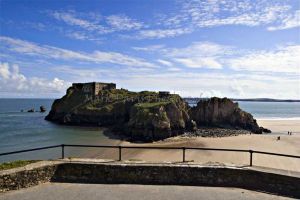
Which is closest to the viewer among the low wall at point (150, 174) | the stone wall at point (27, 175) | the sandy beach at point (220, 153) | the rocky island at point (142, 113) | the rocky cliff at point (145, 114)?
the stone wall at point (27, 175)

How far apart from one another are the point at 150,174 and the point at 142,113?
39.2m

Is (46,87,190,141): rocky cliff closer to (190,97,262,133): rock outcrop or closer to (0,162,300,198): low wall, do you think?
(190,97,262,133): rock outcrop

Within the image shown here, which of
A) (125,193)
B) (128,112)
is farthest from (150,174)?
(128,112)

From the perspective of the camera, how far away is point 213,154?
102ft

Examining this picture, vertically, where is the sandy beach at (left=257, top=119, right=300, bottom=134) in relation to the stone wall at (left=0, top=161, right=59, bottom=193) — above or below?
below

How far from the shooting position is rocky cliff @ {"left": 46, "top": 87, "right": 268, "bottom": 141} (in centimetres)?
4688

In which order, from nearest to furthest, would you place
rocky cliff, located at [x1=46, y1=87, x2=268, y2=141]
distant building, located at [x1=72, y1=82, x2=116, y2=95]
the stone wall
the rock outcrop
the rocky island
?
the stone wall, rocky cliff, located at [x1=46, y1=87, x2=268, y2=141], the rocky island, the rock outcrop, distant building, located at [x1=72, y1=82, x2=116, y2=95]

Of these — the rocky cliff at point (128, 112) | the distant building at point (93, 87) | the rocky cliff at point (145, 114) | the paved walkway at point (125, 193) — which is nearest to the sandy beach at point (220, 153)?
the rocky cliff at point (128, 112)

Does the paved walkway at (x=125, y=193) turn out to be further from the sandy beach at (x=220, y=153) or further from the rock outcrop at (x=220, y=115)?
the rock outcrop at (x=220, y=115)

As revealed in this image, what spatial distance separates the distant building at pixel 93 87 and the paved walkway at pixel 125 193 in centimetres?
6919

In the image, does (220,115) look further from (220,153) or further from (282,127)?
(220,153)

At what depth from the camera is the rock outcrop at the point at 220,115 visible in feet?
195

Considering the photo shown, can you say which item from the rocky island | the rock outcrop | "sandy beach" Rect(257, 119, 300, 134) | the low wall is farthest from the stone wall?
"sandy beach" Rect(257, 119, 300, 134)

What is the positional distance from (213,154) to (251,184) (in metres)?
22.0
